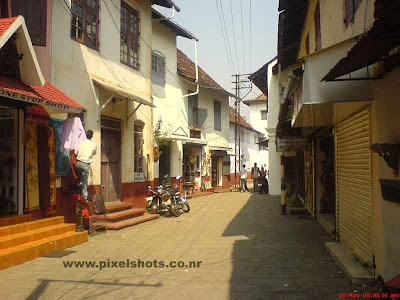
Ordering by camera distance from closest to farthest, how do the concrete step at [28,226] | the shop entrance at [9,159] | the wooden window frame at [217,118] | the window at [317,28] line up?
the concrete step at [28,226] → the shop entrance at [9,159] → the window at [317,28] → the wooden window frame at [217,118]

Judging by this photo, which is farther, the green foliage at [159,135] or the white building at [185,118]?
the white building at [185,118]

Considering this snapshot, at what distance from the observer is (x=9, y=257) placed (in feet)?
21.3

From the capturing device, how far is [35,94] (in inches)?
285

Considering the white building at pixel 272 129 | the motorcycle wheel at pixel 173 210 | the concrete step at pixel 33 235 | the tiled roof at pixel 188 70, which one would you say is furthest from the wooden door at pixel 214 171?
the concrete step at pixel 33 235

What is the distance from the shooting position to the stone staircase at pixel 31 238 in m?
6.68

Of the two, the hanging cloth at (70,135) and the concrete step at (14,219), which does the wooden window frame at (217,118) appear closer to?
the hanging cloth at (70,135)

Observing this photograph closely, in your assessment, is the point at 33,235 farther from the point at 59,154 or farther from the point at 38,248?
the point at 59,154

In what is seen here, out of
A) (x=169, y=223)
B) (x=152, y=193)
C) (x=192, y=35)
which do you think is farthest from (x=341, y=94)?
(x=192, y=35)

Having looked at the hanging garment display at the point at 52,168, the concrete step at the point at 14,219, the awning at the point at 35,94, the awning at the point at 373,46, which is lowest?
the concrete step at the point at 14,219

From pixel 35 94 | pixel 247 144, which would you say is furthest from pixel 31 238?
pixel 247 144

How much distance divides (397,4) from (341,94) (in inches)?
71.0

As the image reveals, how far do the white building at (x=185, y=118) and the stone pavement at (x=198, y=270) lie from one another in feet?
23.9

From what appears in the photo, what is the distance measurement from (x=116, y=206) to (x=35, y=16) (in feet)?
18.4

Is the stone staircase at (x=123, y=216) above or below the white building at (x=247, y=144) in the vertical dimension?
below
